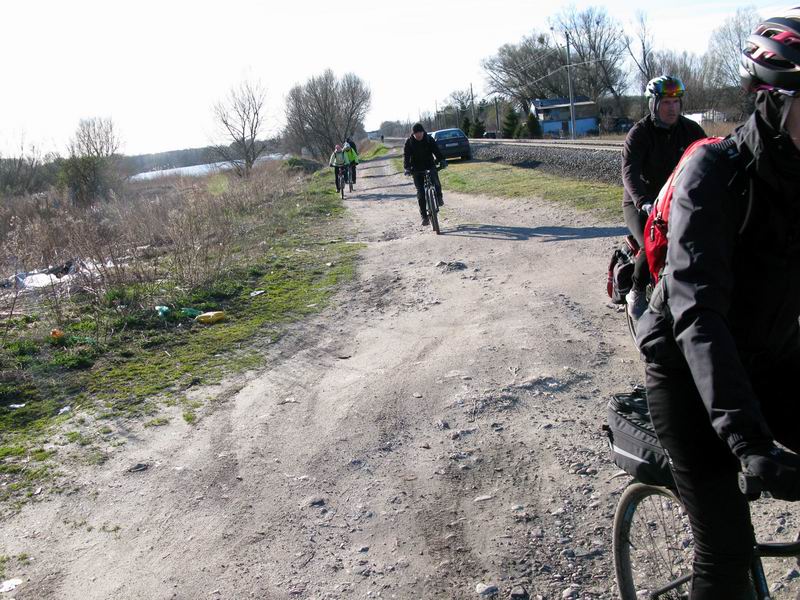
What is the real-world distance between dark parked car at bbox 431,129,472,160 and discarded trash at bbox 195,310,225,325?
27.2 meters

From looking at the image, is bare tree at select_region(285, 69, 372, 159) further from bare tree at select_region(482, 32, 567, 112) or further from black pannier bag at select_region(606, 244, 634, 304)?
black pannier bag at select_region(606, 244, 634, 304)

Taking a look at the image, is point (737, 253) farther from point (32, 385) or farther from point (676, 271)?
point (32, 385)

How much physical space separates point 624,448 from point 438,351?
4321 millimetres

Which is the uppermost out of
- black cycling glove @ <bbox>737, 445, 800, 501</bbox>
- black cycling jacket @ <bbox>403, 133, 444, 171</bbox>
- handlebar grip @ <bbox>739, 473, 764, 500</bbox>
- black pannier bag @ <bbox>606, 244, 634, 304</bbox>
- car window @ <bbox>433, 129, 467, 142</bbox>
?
car window @ <bbox>433, 129, 467, 142</bbox>

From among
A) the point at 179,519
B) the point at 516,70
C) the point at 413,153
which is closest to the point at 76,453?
the point at 179,519

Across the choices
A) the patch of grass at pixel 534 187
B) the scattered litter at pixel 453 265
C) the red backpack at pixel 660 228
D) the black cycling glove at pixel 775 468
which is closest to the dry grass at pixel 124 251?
the scattered litter at pixel 453 265

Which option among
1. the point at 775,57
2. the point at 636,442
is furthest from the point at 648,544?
the point at 775,57

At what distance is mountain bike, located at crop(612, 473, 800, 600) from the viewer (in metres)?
2.68

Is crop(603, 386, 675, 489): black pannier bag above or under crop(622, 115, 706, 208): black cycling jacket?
under

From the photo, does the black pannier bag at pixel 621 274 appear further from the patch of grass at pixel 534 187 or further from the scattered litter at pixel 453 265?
the patch of grass at pixel 534 187

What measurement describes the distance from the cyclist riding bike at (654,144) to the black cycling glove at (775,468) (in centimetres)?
436

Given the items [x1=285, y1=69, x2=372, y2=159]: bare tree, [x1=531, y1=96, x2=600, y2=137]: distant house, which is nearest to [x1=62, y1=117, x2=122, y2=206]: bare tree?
[x1=285, y1=69, x2=372, y2=159]: bare tree

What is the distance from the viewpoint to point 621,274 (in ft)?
19.3

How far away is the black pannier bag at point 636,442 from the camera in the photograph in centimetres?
230
